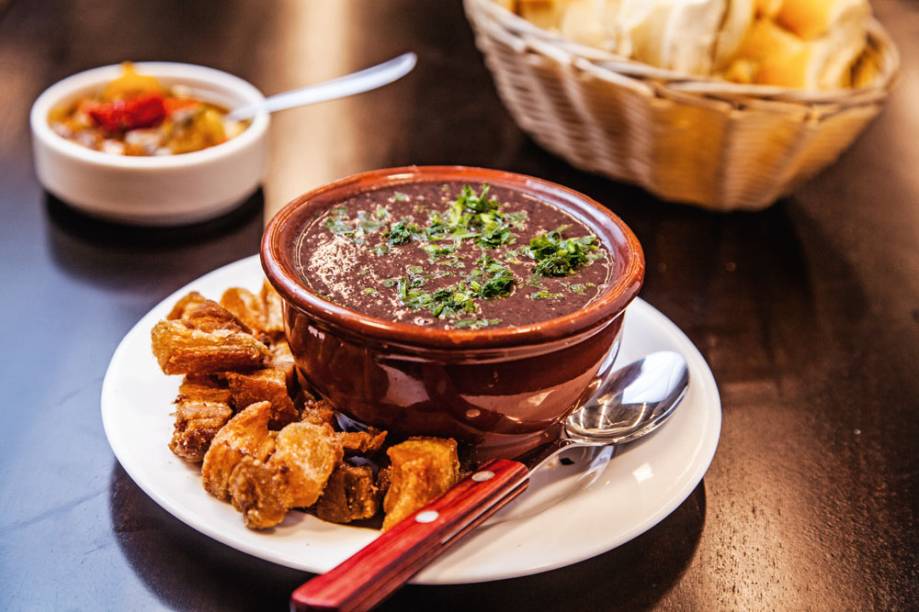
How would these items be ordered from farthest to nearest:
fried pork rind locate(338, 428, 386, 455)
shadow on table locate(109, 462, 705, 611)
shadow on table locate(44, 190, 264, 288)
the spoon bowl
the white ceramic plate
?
shadow on table locate(44, 190, 264, 288)
the spoon bowl
fried pork rind locate(338, 428, 386, 455)
shadow on table locate(109, 462, 705, 611)
the white ceramic plate

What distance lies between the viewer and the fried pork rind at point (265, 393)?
1759 millimetres

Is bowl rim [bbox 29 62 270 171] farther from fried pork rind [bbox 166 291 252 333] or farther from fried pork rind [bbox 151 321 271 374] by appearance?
fried pork rind [bbox 151 321 271 374]

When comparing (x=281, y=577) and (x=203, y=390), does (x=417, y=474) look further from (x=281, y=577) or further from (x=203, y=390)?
(x=203, y=390)

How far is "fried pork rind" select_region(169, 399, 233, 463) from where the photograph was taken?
1635 mm

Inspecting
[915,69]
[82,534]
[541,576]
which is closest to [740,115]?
[541,576]

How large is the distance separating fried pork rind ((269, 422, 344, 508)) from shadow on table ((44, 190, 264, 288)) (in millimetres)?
1080

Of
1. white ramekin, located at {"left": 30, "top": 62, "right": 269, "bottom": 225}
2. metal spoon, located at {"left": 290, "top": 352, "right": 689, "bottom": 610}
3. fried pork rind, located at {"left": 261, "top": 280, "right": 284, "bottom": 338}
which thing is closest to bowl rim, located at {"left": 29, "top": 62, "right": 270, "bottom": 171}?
white ramekin, located at {"left": 30, "top": 62, "right": 269, "bottom": 225}

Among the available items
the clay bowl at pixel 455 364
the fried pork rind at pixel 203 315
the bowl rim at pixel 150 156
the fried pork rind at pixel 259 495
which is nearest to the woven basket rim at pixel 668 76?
the bowl rim at pixel 150 156

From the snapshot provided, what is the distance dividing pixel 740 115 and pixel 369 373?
151cm

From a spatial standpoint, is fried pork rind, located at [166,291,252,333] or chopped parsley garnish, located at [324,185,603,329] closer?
chopped parsley garnish, located at [324,185,603,329]

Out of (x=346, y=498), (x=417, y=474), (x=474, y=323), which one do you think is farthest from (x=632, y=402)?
(x=346, y=498)

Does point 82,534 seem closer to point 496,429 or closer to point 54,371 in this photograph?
point 54,371

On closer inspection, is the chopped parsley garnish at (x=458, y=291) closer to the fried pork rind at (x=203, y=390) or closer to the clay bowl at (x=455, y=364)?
the clay bowl at (x=455, y=364)

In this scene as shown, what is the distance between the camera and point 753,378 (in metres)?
2.36
